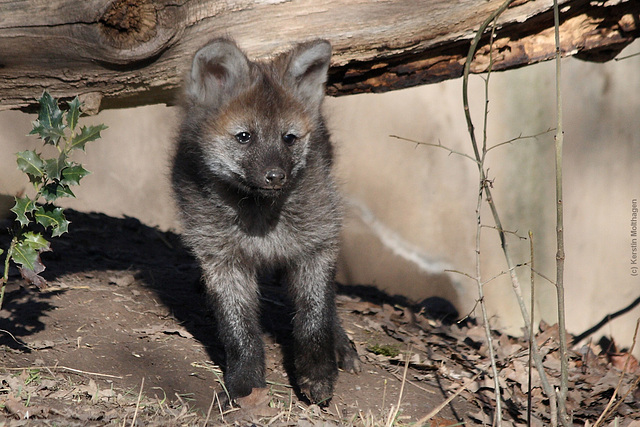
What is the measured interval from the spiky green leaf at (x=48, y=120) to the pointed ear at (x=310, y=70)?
1353 millimetres

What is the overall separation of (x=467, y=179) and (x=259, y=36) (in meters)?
3.25

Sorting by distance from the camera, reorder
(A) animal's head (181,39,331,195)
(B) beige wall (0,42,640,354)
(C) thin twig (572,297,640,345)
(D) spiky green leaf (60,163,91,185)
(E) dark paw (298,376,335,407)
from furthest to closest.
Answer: (B) beige wall (0,42,640,354)
(C) thin twig (572,297,640,345)
(E) dark paw (298,376,335,407)
(A) animal's head (181,39,331,195)
(D) spiky green leaf (60,163,91,185)

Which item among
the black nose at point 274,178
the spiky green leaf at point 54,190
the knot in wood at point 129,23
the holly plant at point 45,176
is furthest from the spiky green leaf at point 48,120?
the black nose at point 274,178

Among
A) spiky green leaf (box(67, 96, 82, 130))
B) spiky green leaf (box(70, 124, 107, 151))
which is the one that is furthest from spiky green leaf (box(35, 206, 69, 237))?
spiky green leaf (box(67, 96, 82, 130))

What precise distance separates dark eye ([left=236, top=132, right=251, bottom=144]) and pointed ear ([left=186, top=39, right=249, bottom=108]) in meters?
0.26

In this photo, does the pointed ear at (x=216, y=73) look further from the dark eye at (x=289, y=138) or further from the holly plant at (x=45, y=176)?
the holly plant at (x=45, y=176)

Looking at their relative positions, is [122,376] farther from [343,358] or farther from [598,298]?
[598,298]

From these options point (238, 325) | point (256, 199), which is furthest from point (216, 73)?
point (238, 325)

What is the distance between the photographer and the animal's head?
3.59 metres

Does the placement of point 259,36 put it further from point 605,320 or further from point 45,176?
point 605,320

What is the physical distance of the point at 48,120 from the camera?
131 inches

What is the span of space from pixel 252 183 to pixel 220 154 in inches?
12.1

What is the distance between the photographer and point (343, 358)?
4.30 metres

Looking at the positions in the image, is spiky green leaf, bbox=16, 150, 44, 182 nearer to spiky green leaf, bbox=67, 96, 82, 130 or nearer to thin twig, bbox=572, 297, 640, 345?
spiky green leaf, bbox=67, 96, 82, 130
